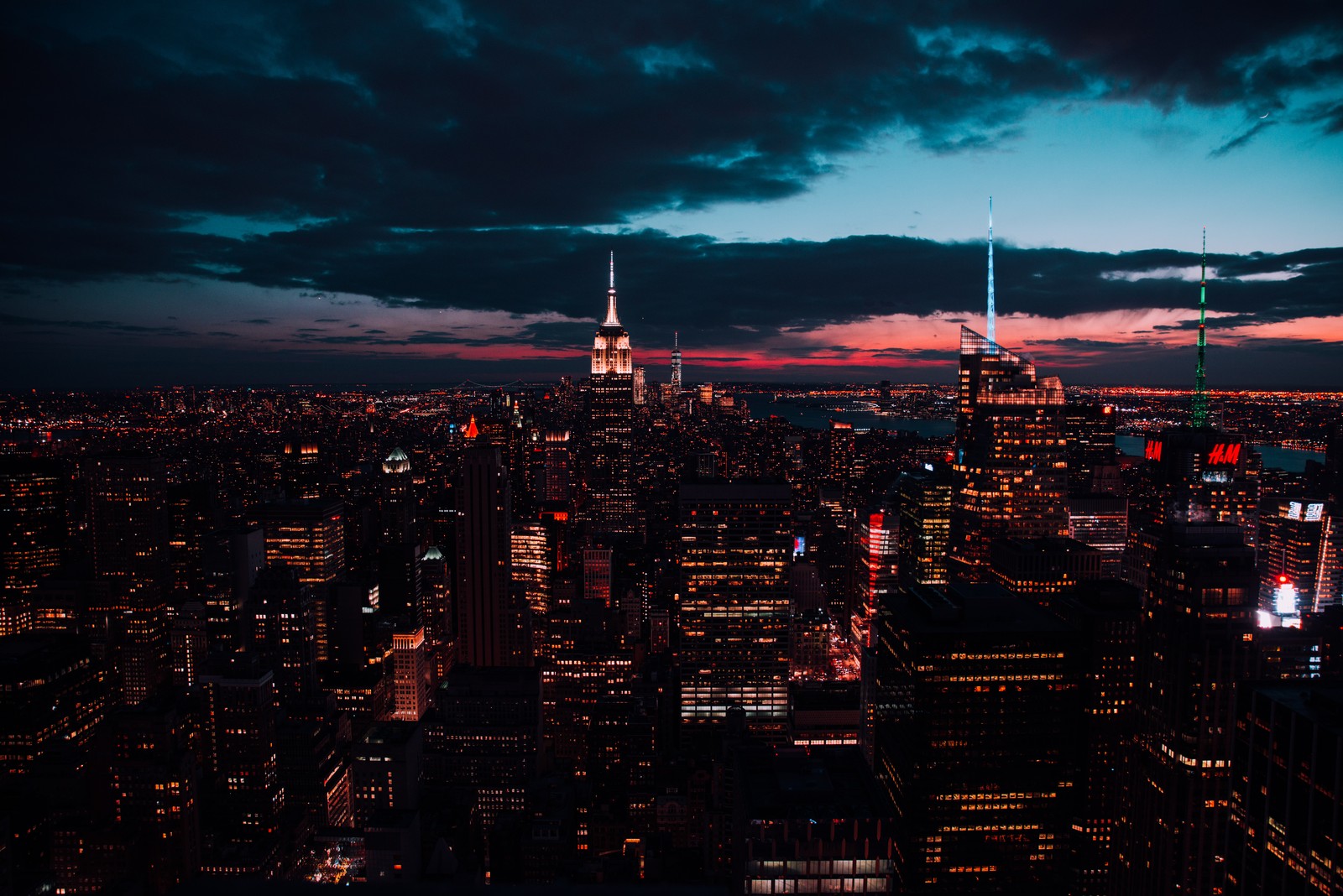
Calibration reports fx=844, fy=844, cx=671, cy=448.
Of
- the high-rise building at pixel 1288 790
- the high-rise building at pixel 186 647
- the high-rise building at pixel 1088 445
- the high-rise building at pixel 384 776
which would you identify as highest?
the high-rise building at pixel 1088 445

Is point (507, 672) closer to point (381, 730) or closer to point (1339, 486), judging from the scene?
point (381, 730)

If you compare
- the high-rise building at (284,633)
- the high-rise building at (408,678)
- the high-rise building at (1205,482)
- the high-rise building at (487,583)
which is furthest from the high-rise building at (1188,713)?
the high-rise building at (487,583)

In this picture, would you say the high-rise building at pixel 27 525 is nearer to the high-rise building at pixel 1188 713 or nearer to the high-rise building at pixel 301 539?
the high-rise building at pixel 301 539

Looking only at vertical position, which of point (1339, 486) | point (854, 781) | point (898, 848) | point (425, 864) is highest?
point (1339, 486)

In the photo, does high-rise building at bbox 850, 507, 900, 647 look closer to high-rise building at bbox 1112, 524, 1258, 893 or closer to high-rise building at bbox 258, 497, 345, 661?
high-rise building at bbox 1112, 524, 1258, 893

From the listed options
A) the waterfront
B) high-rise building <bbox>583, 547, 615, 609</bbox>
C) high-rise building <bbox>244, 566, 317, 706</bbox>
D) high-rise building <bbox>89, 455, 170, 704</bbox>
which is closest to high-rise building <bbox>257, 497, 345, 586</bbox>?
high-rise building <bbox>89, 455, 170, 704</bbox>

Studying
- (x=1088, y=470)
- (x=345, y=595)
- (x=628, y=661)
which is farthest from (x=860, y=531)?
(x=345, y=595)
